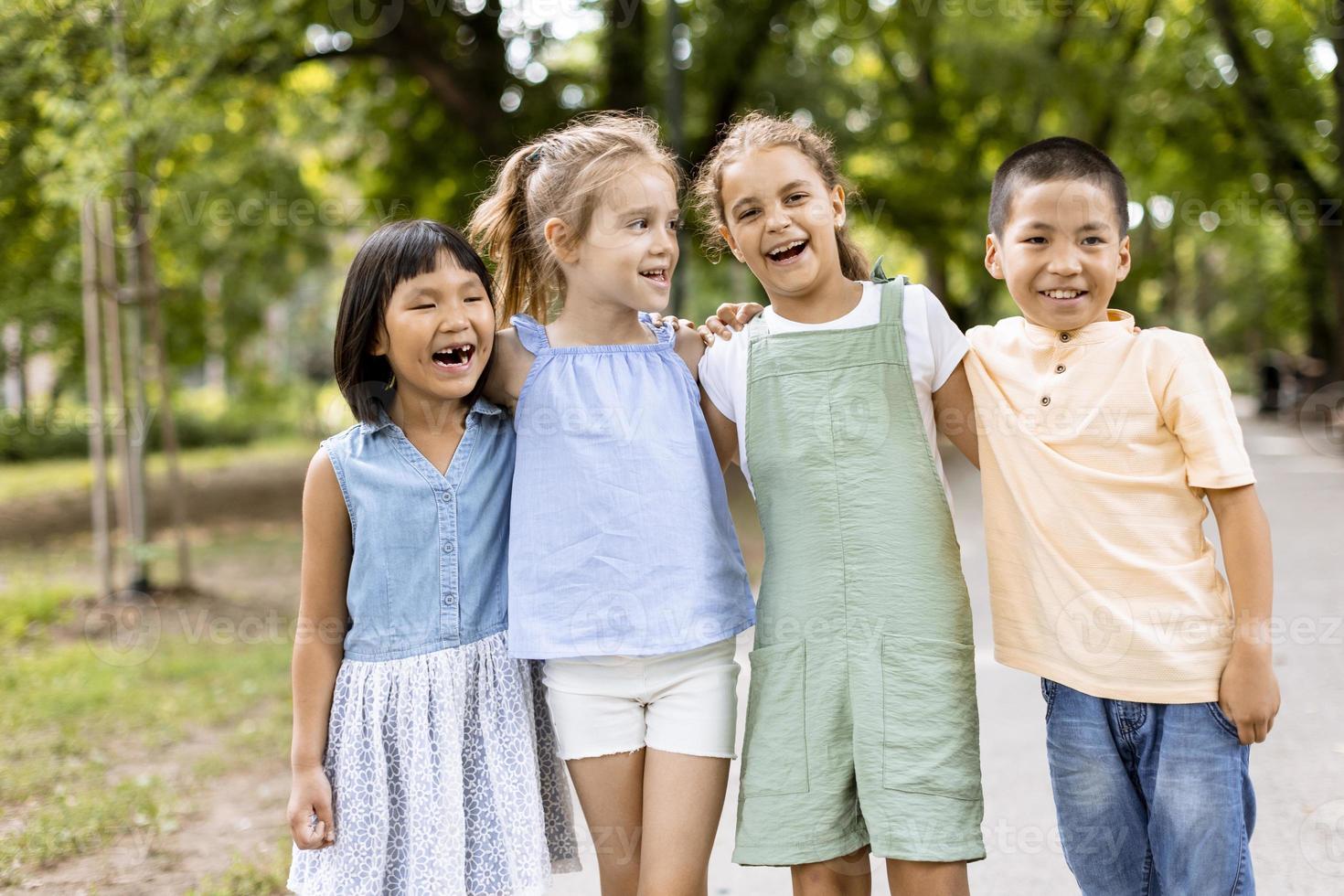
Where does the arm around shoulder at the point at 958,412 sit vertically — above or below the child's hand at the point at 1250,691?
above

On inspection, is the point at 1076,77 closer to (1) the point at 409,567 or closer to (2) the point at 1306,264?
(2) the point at 1306,264

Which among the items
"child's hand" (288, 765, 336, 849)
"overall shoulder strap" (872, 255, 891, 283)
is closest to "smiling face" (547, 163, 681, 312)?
"overall shoulder strap" (872, 255, 891, 283)

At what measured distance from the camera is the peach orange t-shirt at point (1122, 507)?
2068mm

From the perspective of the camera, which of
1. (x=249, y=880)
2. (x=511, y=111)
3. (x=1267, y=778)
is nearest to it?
(x=249, y=880)

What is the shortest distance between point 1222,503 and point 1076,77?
41.3 ft

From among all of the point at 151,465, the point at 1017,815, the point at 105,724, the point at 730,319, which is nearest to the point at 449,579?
the point at 730,319

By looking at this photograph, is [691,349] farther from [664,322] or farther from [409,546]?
[409,546]

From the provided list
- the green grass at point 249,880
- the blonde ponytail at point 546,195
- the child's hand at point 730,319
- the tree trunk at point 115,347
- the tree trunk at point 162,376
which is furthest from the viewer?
the tree trunk at point 162,376

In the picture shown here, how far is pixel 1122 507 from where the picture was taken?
2107 mm

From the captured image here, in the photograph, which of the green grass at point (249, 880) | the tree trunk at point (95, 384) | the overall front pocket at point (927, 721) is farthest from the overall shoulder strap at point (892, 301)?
the tree trunk at point (95, 384)

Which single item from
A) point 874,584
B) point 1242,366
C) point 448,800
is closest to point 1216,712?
point 874,584

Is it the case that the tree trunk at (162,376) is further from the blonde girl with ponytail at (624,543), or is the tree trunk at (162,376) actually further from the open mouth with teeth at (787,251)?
the open mouth with teeth at (787,251)

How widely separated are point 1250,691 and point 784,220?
121 cm

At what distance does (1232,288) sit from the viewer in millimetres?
30234
